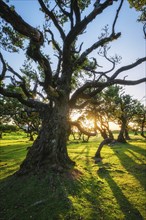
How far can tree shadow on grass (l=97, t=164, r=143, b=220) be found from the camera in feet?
27.3

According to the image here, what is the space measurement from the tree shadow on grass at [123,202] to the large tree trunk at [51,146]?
3.16m

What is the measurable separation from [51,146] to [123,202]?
573 centimetres

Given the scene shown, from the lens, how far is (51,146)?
13203 millimetres

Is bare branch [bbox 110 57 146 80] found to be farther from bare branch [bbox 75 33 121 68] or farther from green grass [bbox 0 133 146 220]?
green grass [bbox 0 133 146 220]

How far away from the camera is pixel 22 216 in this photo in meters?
8.20

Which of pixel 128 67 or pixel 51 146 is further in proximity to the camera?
pixel 128 67

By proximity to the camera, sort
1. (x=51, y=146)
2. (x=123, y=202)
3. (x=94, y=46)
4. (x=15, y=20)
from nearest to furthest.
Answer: (x=15, y=20) → (x=123, y=202) → (x=51, y=146) → (x=94, y=46)

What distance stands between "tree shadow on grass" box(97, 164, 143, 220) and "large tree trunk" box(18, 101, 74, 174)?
3157mm

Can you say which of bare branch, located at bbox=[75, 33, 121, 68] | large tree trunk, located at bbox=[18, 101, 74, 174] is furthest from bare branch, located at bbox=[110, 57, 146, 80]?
large tree trunk, located at bbox=[18, 101, 74, 174]

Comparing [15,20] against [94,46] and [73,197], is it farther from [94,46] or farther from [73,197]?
[94,46]

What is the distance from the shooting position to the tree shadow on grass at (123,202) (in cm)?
833

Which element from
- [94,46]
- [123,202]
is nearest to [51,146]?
[123,202]

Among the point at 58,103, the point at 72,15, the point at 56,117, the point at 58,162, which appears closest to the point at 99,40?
the point at 72,15

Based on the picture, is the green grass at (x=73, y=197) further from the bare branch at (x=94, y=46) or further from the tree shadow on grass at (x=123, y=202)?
the bare branch at (x=94, y=46)
